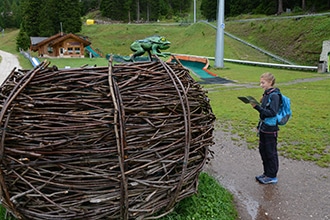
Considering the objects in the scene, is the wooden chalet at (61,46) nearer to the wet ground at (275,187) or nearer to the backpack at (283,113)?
the wet ground at (275,187)

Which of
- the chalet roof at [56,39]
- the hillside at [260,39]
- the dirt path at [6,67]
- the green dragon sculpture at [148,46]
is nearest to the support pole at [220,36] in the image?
the hillside at [260,39]

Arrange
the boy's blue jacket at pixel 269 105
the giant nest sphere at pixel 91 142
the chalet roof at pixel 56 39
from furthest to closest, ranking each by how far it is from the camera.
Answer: the chalet roof at pixel 56 39, the boy's blue jacket at pixel 269 105, the giant nest sphere at pixel 91 142

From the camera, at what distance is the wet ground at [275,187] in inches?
156

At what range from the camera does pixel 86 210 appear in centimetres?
265

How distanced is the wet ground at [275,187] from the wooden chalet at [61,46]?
95.4 ft

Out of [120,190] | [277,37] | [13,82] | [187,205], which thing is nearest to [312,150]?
[187,205]

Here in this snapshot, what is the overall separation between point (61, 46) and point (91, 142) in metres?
32.0

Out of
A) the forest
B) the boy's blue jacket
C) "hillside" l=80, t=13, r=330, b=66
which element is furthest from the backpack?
the forest

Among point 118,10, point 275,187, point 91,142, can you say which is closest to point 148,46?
point 91,142

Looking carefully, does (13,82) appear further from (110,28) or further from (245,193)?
(110,28)

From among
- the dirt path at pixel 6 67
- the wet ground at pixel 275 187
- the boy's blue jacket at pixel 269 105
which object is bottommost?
the dirt path at pixel 6 67

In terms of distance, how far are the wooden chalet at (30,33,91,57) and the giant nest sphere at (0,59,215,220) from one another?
101ft

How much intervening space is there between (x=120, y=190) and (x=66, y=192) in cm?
45

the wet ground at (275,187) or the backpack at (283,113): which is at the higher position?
the backpack at (283,113)
